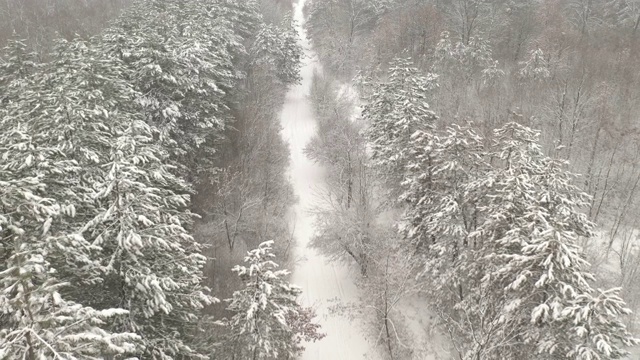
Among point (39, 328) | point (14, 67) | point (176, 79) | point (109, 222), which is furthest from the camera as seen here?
point (176, 79)

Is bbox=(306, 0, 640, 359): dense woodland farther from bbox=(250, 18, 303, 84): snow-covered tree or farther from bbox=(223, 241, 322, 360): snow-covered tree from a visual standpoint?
bbox=(223, 241, 322, 360): snow-covered tree

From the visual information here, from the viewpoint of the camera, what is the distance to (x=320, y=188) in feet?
104

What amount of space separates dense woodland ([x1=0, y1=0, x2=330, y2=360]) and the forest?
10cm

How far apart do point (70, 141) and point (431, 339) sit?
18.7 m

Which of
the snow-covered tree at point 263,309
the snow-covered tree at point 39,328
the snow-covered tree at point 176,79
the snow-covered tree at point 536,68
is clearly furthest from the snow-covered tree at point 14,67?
the snow-covered tree at point 536,68

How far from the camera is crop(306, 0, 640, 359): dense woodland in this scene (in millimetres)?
12641

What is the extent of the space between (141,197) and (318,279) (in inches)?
622

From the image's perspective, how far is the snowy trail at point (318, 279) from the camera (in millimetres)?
21922

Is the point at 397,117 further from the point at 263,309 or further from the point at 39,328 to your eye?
the point at 39,328

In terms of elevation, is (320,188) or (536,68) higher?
(536,68)

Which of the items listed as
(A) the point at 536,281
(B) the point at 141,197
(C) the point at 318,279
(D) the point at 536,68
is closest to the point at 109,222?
(B) the point at 141,197

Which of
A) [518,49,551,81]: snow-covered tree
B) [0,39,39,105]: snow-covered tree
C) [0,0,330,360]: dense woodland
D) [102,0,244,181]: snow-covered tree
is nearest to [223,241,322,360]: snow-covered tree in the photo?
[0,0,330,360]: dense woodland

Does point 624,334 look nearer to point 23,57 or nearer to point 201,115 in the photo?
point 201,115

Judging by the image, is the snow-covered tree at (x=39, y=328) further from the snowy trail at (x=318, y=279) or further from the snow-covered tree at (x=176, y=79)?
the snowy trail at (x=318, y=279)
